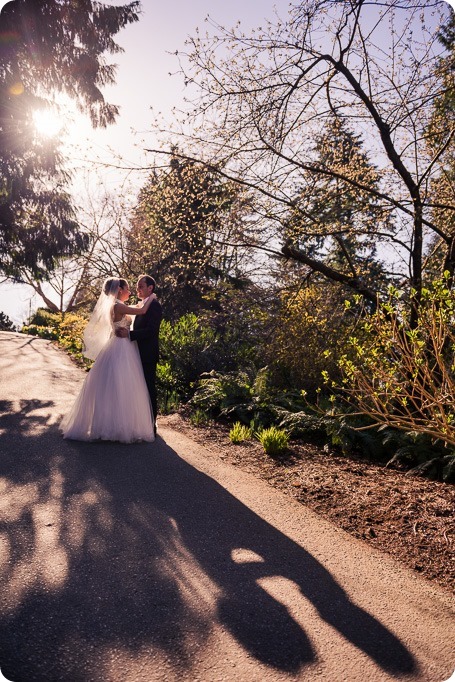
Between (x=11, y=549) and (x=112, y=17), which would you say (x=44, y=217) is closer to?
(x=112, y=17)

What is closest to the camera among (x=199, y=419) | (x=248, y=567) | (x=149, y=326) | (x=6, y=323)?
(x=248, y=567)

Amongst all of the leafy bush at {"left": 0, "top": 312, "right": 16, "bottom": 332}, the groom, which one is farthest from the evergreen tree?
the leafy bush at {"left": 0, "top": 312, "right": 16, "bottom": 332}

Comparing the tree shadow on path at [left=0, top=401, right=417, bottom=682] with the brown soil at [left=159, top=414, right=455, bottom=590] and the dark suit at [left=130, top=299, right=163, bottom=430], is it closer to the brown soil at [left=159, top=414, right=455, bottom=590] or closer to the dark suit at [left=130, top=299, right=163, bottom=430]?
the brown soil at [left=159, top=414, right=455, bottom=590]

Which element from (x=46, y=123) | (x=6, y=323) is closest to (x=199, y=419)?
(x=46, y=123)

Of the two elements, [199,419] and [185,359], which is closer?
[199,419]

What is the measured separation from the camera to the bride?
7094mm

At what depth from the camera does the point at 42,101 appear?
1298 centimetres

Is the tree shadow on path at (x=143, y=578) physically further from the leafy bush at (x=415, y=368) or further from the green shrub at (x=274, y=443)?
the leafy bush at (x=415, y=368)

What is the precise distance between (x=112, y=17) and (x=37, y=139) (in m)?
5.32

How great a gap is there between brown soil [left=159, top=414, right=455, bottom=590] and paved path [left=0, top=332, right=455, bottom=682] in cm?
23

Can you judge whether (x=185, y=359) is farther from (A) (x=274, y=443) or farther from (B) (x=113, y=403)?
(A) (x=274, y=443)

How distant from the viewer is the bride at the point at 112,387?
709 cm

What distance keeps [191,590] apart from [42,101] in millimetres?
13055

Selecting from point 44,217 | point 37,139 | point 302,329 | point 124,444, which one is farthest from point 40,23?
point 124,444
